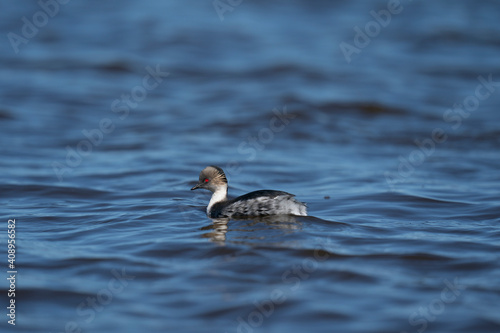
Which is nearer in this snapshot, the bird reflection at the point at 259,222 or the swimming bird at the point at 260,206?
the bird reflection at the point at 259,222

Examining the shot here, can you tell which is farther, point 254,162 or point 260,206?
point 254,162

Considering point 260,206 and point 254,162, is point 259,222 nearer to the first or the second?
point 260,206

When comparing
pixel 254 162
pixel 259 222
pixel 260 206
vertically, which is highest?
pixel 254 162

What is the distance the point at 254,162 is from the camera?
11070 millimetres

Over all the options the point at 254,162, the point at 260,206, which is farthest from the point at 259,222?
the point at 254,162

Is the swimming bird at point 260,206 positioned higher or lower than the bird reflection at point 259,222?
higher

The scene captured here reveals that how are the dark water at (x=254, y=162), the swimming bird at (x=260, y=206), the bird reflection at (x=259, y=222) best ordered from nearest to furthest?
1. the dark water at (x=254, y=162)
2. the bird reflection at (x=259, y=222)
3. the swimming bird at (x=260, y=206)

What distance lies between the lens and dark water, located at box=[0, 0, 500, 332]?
224 inches

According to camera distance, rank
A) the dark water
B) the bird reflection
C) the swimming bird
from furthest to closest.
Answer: the swimming bird → the bird reflection → the dark water

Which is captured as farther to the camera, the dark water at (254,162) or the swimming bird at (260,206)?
the swimming bird at (260,206)

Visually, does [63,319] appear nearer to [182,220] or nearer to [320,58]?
[182,220]

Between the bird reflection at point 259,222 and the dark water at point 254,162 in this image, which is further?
the bird reflection at point 259,222

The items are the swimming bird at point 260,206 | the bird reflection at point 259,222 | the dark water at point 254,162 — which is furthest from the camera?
the swimming bird at point 260,206

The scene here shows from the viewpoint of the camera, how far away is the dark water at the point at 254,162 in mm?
5680
